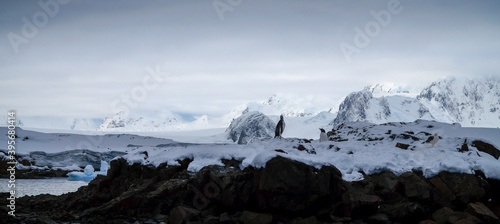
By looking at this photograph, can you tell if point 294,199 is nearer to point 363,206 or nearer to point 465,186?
point 363,206

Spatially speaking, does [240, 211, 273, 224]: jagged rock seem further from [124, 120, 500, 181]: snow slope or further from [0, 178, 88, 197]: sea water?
[0, 178, 88, 197]: sea water


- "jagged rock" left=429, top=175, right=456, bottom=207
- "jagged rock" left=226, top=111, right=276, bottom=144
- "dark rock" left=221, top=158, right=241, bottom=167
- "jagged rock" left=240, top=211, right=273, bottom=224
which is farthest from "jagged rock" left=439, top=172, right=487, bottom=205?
"jagged rock" left=226, top=111, right=276, bottom=144

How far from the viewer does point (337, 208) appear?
32.1 feet

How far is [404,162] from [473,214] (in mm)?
2836

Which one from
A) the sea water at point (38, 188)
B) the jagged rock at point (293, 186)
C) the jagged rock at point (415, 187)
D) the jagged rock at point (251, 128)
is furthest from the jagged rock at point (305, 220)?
→ the jagged rock at point (251, 128)

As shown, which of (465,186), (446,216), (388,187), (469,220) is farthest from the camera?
(388,187)

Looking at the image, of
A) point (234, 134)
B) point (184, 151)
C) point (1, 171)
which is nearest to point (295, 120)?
point (234, 134)

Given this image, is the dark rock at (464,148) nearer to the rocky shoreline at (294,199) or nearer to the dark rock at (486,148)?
the dark rock at (486,148)

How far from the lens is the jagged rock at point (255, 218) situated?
9.32 m

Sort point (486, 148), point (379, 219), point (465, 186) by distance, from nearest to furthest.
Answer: point (379, 219) → point (465, 186) → point (486, 148)

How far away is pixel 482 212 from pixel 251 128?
59529mm

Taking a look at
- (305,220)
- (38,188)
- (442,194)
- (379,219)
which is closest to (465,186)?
(442,194)

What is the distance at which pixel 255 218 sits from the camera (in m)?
9.38

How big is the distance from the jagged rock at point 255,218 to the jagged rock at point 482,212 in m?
4.90
